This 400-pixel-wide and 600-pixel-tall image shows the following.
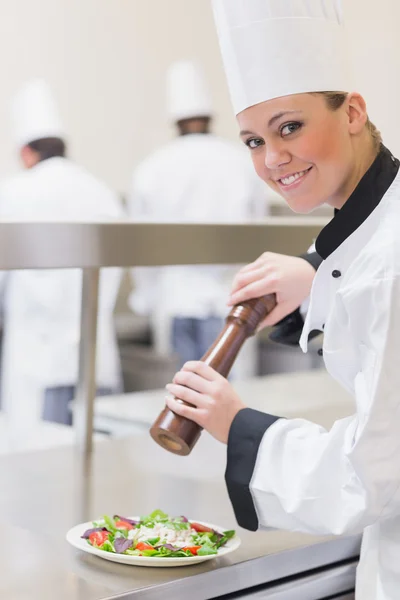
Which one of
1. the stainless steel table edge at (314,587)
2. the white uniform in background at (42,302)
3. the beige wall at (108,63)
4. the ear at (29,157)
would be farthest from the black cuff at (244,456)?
the beige wall at (108,63)

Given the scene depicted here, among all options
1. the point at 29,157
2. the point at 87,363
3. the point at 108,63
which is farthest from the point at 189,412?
the point at 108,63

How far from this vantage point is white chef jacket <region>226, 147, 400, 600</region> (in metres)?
0.84

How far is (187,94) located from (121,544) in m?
3.59

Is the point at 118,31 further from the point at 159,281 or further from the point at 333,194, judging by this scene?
the point at 333,194

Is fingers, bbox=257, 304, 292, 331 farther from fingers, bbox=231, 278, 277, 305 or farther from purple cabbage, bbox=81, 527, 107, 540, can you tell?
purple cabbage, bbox=81, 527, 107, 540

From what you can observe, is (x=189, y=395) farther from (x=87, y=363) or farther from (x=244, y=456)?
(x=87, y=363)

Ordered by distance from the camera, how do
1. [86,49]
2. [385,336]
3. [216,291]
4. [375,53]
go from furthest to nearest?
[86,49]
[216,291]
[375,53]
[385,336]

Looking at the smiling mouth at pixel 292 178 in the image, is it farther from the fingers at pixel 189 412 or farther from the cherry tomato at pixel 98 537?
the cherry tomato at pixel 98 537

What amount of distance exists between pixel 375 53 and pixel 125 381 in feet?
6.62

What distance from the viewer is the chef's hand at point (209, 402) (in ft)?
3.17

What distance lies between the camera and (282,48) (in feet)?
3.27

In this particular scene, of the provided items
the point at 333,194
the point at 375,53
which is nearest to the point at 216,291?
the point at 375,53

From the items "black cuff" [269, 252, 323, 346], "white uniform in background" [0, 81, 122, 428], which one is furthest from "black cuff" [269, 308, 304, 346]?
"white uniform in background" [0, 81, 122, 428]

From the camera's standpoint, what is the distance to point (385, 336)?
83 centimetres
